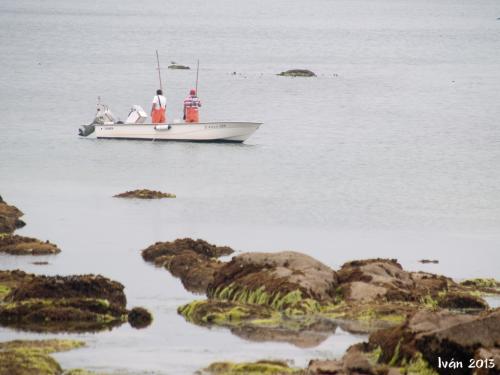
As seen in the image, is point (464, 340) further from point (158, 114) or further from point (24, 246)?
point (158, 114)

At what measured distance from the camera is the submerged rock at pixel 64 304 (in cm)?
2228

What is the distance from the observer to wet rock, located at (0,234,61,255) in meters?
29.1

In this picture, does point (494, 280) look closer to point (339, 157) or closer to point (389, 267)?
point (389, 267)

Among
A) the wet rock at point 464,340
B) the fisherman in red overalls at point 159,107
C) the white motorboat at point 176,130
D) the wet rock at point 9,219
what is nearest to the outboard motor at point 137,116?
the white motorboat at point 176,130

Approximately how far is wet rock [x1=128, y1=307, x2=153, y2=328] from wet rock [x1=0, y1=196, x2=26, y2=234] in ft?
30.2

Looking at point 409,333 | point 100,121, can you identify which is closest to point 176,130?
point 100,121

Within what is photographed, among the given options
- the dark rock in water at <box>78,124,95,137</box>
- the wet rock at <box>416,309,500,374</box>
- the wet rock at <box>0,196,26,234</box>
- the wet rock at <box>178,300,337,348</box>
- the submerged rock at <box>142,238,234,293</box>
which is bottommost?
the wet rock at <box>416,309,500,374</box>

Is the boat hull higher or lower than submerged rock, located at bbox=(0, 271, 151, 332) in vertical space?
higher

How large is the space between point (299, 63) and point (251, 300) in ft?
316

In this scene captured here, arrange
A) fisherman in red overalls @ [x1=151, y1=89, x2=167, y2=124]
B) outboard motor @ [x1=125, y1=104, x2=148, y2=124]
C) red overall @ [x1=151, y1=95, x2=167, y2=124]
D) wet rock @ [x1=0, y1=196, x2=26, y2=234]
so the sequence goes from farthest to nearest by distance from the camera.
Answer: outboard motor @ [x1=125, y1=104, x2=148, y2=124] → red overall @ [x1=151, y1=95, x2=167, y2=124] → fisherman in red overalls @ [x1=151, y1=89, x2=167, y2=124] → wet rock @ [x1=0, y1=196, x2=26, y2=234]

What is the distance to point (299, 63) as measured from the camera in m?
119

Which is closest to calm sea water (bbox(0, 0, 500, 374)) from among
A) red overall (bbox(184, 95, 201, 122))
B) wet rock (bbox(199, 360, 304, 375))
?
wet rock (bbox(199, 360, 304, 375))

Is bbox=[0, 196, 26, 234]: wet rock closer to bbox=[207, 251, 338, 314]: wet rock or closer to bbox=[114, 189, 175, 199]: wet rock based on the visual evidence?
bbox=[114, 189, 175, 199]: wet rock

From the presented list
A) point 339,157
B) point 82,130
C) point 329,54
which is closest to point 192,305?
point 339,157
